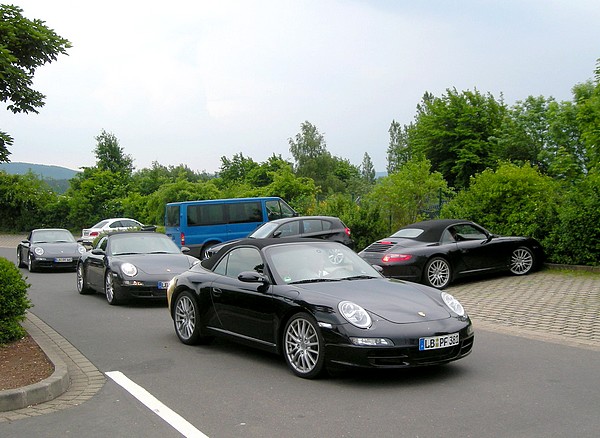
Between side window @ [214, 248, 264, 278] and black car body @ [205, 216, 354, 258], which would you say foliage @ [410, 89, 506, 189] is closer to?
black car body @ [205, 216, 354, 258]

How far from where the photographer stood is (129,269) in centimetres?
1339

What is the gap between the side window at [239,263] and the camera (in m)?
8.32

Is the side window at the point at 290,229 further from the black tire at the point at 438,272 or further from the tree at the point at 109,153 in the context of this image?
the tree at the point at 109,153

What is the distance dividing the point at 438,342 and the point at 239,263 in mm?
2835

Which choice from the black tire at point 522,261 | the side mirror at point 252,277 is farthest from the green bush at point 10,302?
the black tire at point 522,261

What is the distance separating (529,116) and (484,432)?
2106 inches

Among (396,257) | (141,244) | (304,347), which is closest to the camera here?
(304,347)

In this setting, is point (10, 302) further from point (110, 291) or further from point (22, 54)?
point (110, 291)

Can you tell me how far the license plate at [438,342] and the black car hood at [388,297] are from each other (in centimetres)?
23

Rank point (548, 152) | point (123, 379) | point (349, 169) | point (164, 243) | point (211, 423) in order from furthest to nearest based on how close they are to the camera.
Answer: point (349, 169) → point (548, 152) → point (164, 243) → point (123, 379) → point (211, 423)

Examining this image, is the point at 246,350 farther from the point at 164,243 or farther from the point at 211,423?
the point at 164,243

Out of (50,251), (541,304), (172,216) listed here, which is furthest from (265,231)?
(541,304)

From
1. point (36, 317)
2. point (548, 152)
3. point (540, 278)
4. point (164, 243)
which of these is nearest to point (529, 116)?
point (548, 152)

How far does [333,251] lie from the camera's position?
8.48 meters
